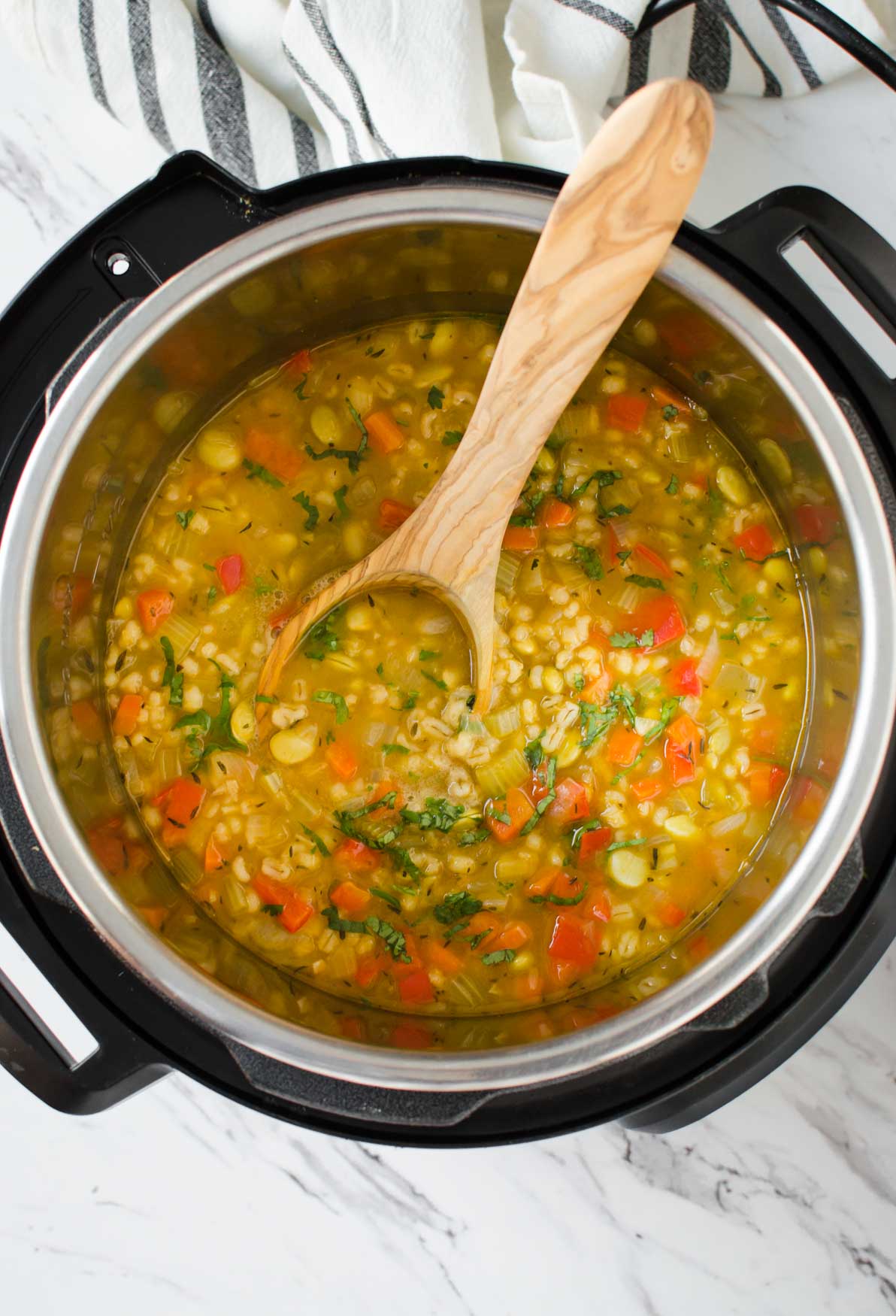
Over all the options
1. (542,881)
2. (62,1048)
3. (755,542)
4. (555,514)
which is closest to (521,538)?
(555,514)

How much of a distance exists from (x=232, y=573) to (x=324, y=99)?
101 cm

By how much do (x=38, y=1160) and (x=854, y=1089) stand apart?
75.1 inches

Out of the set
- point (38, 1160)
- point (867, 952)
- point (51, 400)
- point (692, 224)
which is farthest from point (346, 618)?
point (38, 1160)

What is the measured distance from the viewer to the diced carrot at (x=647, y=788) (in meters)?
2.32

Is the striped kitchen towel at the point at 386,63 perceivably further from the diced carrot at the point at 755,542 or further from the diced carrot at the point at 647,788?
the diced carrot at the point at 647,788

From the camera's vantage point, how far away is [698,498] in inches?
94.2

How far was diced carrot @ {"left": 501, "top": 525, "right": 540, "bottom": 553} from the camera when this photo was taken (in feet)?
7.70

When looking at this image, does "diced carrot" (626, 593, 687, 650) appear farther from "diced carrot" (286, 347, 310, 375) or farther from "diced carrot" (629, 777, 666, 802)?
"diced carrot" (286, 347, 310, 375)

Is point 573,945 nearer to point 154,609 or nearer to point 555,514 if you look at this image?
point 555,514

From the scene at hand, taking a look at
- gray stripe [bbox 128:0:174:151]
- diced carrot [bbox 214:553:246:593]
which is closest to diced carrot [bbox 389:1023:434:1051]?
diced carrot [bbox 214:553:246:593]

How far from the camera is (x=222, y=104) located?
91.4 inches

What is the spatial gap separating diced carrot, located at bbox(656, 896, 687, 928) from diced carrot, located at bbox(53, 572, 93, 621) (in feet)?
4.50

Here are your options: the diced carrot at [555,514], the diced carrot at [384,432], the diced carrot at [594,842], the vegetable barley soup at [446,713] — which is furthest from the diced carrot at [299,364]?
the diced carrot at [594,842]

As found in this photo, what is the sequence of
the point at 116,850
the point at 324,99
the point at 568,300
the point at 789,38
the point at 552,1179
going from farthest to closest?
the point at 552,1179 < the point at 789,38 < the point at 324,99 < the point at 116,850 < the point at 568,300
